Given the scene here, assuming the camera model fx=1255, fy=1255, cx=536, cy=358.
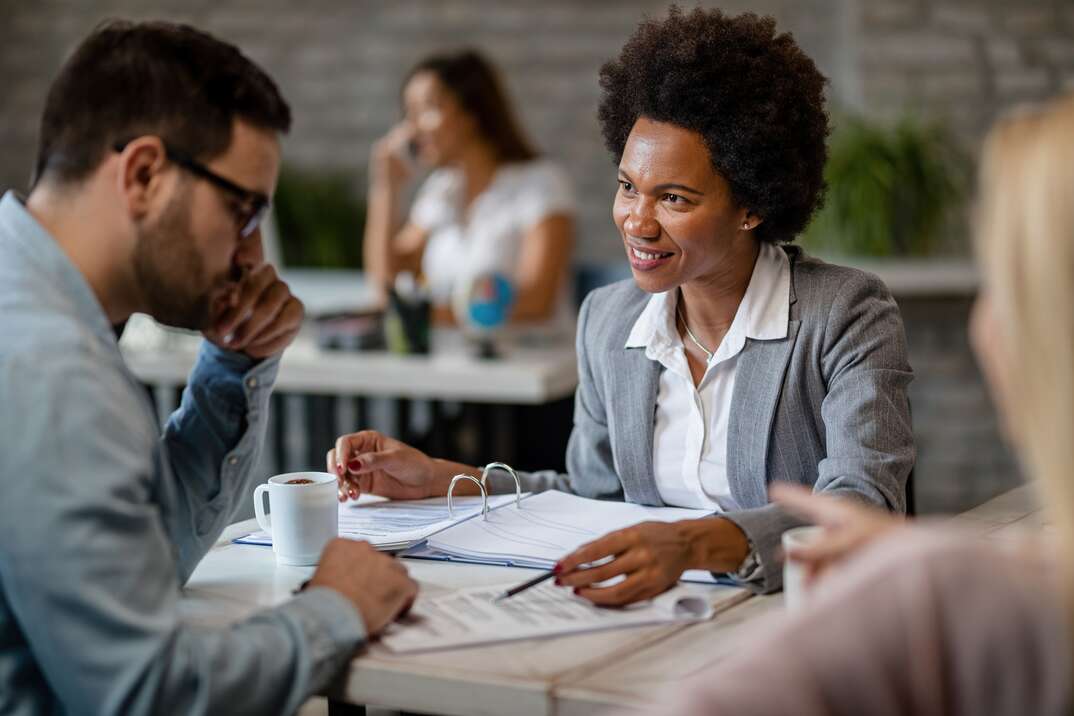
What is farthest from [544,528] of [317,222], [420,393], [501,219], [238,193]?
[317,222]

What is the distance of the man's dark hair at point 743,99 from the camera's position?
5.58ft

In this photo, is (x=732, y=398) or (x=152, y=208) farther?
(x=732, y=398)

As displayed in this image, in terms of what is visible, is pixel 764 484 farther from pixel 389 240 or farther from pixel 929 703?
pixel 389 240

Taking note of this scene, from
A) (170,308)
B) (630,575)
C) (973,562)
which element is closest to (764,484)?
(630,575)

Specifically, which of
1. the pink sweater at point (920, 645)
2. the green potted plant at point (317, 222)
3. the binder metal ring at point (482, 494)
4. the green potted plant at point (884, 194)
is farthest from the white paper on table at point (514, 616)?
the green potted plant at point (317, 222)

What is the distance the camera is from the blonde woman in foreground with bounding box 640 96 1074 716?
0.69 metres

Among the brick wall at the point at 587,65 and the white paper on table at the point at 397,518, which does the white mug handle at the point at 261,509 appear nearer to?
the white paper on table at the point at 397,518

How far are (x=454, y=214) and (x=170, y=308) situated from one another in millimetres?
2854

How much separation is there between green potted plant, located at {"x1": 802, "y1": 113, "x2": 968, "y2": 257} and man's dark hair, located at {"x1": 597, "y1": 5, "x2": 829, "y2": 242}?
2.41 metres

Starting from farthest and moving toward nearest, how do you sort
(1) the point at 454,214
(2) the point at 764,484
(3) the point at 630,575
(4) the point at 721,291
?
(1) the point at 454,214 → (4) the point at 721,291 → (2) the point at 764,484 → (3) the point at 630,575

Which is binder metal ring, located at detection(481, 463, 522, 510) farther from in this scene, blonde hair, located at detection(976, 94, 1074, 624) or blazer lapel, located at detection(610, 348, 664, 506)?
blonde hair, located at detection(976, 94, 1074, 624)

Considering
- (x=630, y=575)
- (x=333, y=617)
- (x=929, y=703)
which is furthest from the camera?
(x=630, y=575)

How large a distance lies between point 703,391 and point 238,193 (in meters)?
0.76

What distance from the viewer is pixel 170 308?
1.26m
